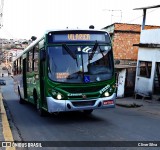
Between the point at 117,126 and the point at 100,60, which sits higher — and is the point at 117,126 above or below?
below

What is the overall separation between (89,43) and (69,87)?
167cm

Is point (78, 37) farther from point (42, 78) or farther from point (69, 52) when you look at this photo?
point (42, 78)

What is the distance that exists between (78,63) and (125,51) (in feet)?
70.3

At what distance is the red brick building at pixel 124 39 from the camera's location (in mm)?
31203

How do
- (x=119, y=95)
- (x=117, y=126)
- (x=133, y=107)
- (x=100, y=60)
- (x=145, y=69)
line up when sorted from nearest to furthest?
(x=117, y=126)
(x=100, y=60)
(x=133, y=107)
(x=145, y=69)
(x=119, y=95)

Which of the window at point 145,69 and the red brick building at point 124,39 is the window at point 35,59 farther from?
the red brick building at point 124,39

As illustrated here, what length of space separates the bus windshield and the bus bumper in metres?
0.64

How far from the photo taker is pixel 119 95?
29016 millimetres

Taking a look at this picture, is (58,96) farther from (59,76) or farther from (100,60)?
(100,60)

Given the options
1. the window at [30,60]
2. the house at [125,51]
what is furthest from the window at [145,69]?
the window at [30,60]

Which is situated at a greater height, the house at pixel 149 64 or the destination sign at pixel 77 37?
the destination sign at pixel 77 37

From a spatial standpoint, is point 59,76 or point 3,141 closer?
point 3,141

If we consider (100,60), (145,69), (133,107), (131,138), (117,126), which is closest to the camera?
(131,138)

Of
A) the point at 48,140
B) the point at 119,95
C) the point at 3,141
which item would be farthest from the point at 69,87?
the point at 119,95
